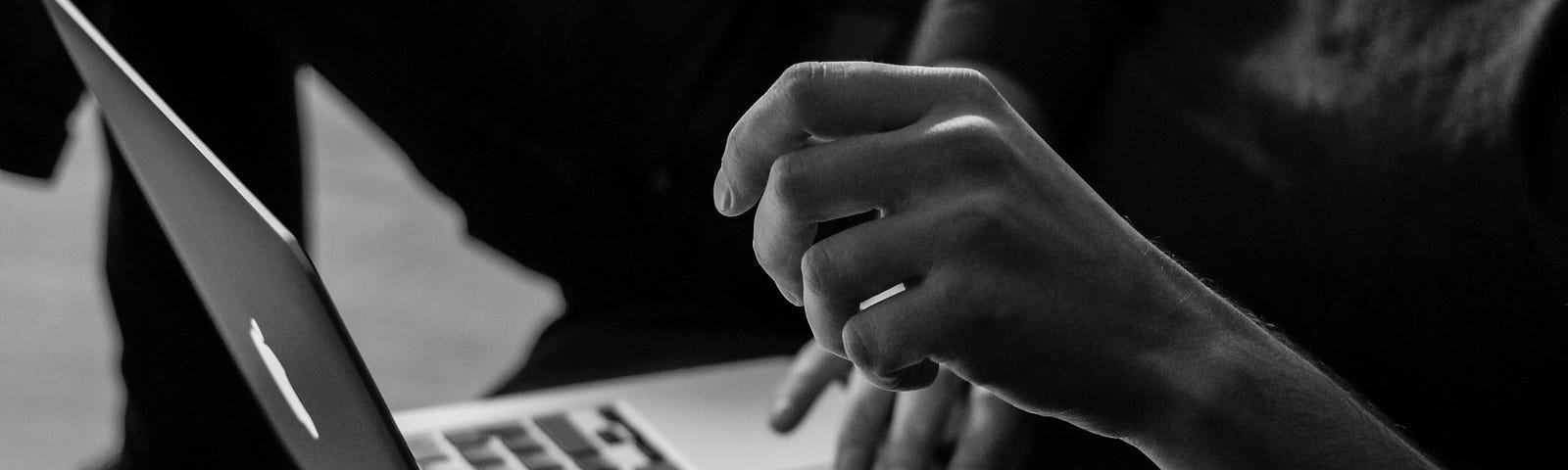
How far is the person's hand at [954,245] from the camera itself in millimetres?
406

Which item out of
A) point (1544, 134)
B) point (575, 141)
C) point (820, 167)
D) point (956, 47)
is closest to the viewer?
point (820, 167)

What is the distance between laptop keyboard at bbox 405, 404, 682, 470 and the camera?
572 millimetres

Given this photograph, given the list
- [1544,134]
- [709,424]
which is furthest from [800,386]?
[1544,134]

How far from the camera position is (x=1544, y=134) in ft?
1.86

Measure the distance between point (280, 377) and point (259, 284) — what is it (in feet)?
0.21

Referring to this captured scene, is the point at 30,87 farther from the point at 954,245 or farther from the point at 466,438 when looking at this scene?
the point at 954,245

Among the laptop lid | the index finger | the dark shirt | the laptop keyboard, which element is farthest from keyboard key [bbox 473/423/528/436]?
the dark shirt

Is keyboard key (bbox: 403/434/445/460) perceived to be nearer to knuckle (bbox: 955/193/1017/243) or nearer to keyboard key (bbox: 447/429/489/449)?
keyboard key (bbox: 447/429/489/449)

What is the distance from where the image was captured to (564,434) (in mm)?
604

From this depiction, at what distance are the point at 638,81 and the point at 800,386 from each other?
28 centimetres

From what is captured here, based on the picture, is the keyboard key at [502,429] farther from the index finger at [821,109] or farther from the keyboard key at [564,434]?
the index finger at [821,109]

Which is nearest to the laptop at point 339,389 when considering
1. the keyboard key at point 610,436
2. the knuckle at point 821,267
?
the keyboard key at point 610,436

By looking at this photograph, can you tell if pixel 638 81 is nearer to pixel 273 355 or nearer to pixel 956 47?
pixel 956 47

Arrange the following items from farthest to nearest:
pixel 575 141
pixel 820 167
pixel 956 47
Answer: pixel 575 141, pixel 956 47, pixel 820 167
